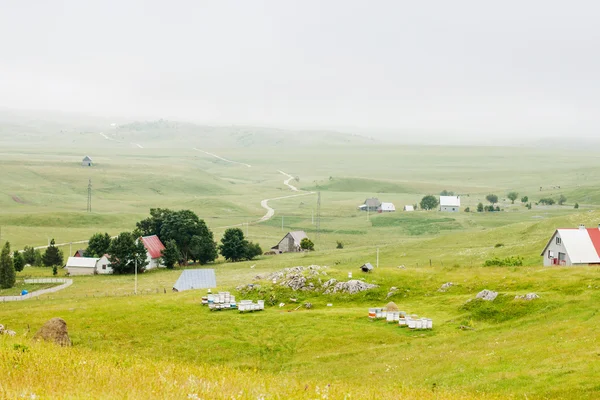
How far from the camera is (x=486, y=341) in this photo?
38.3 m

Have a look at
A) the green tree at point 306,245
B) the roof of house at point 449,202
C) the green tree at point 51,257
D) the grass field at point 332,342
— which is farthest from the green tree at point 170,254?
the roof of house at point 449,202

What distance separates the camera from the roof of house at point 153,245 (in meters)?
99.1

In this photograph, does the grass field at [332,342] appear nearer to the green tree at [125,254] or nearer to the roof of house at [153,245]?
the green tree at [125,254]

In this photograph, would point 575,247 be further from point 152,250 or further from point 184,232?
point 152,250

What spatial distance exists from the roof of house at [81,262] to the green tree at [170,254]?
393 inches

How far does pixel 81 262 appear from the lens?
314 ft

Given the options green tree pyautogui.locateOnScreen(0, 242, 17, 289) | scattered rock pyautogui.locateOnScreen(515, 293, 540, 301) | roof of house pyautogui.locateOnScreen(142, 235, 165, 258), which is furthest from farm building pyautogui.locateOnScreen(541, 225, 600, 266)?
green tree pyautogui.locateOnScreen(0, 242, 17, 289)

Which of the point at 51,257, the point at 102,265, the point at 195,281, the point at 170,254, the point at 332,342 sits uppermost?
the point at 170,254

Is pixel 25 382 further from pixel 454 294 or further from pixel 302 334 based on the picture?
pixel 454 294

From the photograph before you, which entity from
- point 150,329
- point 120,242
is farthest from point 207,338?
point 120,242

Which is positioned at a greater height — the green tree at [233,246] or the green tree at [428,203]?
the green tree at [428,203]

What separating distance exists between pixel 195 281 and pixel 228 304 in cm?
1998

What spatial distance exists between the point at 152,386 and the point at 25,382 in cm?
328

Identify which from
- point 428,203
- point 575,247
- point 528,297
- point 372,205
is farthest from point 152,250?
point 428,203
